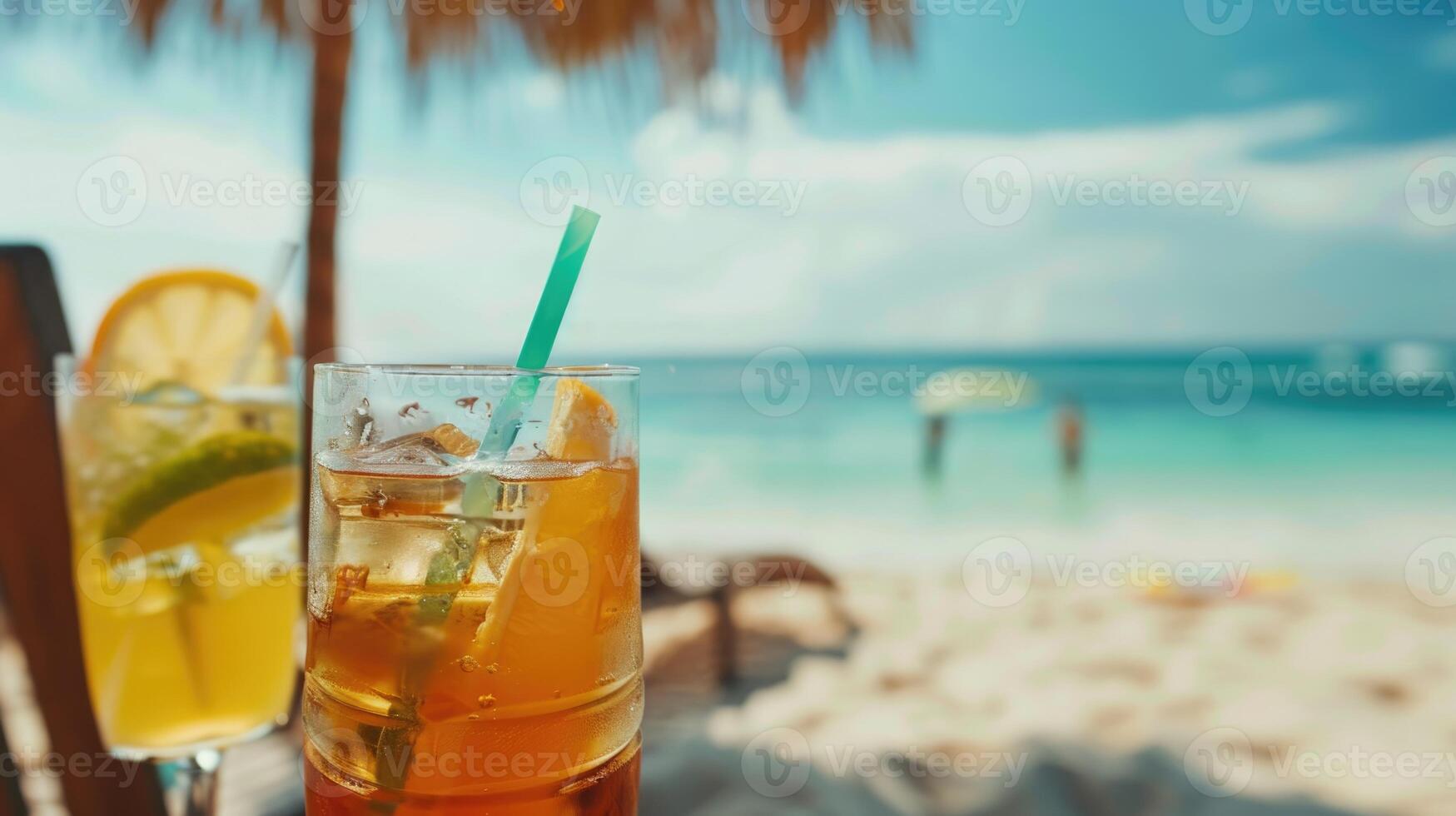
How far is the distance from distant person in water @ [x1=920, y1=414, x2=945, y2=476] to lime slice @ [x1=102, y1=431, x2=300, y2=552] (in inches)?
534

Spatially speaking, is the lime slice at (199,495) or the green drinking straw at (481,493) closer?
the green drinking straw at (481,493)

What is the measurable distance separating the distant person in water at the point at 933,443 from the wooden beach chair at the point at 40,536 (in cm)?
1368

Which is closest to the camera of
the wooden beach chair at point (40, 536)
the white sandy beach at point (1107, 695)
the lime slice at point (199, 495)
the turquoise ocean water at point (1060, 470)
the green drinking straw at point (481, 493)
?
the green drinking straw at point (481, 493)

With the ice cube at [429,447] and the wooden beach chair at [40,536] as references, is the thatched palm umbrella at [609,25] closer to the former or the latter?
the wooden beach chair at [40,536]

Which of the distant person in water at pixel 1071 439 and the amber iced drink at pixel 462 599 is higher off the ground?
the amber iced drink at pixel 462 599

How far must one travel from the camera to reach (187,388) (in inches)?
41.2

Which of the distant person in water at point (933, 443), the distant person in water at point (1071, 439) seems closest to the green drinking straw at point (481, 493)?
the distant person in water at point (933, 443)

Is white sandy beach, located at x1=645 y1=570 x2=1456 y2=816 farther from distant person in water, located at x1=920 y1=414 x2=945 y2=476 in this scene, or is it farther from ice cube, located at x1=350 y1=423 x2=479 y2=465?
distant person in water, located at x1=920 y1=414 x2=945 y2=476

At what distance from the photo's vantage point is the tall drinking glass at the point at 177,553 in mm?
1008

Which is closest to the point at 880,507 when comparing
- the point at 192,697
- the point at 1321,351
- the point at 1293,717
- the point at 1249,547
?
the point at 1249,547

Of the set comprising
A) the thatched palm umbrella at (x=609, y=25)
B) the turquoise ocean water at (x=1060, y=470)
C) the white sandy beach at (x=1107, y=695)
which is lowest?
the turquoise ocean water at (x=1060, y=470)

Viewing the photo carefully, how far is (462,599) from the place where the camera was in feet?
2.22

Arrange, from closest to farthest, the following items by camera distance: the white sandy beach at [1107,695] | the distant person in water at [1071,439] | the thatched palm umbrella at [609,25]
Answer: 1. the white sandy beach at [1107,695]
2. the thatched palm umbrella at [609,25]
3. the distant person in water at [1071,439]

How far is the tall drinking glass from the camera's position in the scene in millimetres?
1008
